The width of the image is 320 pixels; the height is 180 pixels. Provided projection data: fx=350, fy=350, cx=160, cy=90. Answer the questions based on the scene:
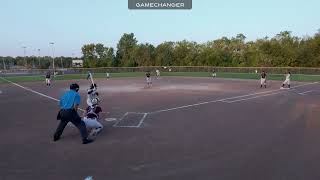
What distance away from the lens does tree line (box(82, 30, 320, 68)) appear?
74.2 meters

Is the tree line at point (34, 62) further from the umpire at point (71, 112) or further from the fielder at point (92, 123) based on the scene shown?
the umpire at point (71, 112)

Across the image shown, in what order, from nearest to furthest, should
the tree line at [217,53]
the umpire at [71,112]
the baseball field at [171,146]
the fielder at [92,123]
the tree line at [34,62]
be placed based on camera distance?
the baseball field at [171,146], the umpire at [71,112], the fielder at [92,123], the tree line at [217,53], the tree line at [34,62]

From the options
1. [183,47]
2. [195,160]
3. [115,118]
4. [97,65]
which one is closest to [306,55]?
[183,47]

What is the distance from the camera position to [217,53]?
8812 cm

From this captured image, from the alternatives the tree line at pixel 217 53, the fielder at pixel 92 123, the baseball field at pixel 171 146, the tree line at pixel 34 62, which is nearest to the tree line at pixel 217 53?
the tree line at pixel 217 53

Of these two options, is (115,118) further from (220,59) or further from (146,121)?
(220,59)

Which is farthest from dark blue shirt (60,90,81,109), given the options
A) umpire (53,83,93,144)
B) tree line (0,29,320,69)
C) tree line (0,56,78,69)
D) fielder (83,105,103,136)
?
tree line (0,56,78,69)

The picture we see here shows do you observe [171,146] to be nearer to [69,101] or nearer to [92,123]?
[92,123]

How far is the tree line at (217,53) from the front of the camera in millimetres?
74188

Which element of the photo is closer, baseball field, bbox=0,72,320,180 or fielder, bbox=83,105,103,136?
baseball field, bbox=0,72,320,180

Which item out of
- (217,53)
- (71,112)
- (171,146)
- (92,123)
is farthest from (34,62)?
(171,146)

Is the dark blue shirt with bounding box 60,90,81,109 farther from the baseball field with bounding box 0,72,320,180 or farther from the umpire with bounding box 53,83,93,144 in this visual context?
the baseball field with bounding box 0,72,320,180

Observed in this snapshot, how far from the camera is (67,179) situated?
7.89 metres

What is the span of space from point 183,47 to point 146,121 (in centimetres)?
8118
